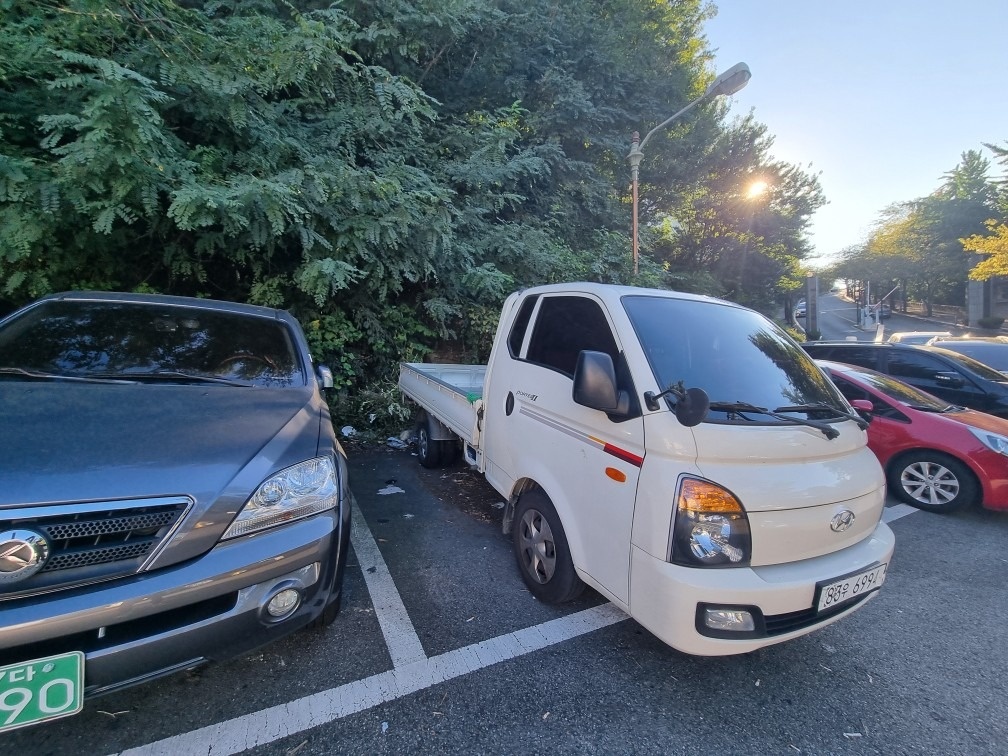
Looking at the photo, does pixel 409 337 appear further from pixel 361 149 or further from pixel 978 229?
pixel 978 229

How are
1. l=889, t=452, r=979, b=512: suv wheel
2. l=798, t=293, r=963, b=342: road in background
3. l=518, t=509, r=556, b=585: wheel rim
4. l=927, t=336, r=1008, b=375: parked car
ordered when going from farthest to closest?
l=798, t=293, r=963, b=342: road in background < l=927, t=336, r=1008, b=375: parked car < l=889, t=452, r=979, b=512: suv wheel < l=518, t=509, r=556, b=585: wheel rim

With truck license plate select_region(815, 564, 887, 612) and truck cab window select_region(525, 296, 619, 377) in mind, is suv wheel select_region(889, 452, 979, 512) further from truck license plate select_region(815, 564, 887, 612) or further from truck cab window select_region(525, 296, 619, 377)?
truck cab window select_region(525, 296, 619, 377)

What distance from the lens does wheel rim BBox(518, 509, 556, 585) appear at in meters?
2.71

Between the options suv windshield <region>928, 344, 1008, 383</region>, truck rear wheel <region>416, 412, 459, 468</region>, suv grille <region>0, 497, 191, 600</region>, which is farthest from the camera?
suv windshield <region>928, 344, 1008, 383</region>

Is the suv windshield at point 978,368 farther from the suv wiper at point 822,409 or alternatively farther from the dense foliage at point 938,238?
the dense foliage at point 938,238

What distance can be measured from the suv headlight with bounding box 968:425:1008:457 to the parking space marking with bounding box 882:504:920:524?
857 mm

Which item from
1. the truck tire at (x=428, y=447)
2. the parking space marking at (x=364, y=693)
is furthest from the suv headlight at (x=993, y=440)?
the truck tire at (x=428, y=447)

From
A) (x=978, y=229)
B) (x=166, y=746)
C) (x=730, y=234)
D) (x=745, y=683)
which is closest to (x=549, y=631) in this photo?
(x=745, y=683)

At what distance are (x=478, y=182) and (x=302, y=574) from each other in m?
7.02

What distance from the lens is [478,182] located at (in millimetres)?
7617

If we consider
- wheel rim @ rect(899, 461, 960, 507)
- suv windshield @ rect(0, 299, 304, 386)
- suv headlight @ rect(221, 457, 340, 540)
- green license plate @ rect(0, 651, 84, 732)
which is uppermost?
suv windshield @ rect(0, 299, 304, 386)

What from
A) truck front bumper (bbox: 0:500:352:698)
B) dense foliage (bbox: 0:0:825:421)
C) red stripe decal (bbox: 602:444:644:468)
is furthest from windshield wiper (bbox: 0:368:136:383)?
dense foliage (bbox: 0:0:825:421)

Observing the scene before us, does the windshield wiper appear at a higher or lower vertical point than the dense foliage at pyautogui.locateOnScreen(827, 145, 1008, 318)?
lower

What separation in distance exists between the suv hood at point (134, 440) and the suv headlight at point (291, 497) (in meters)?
0.06
